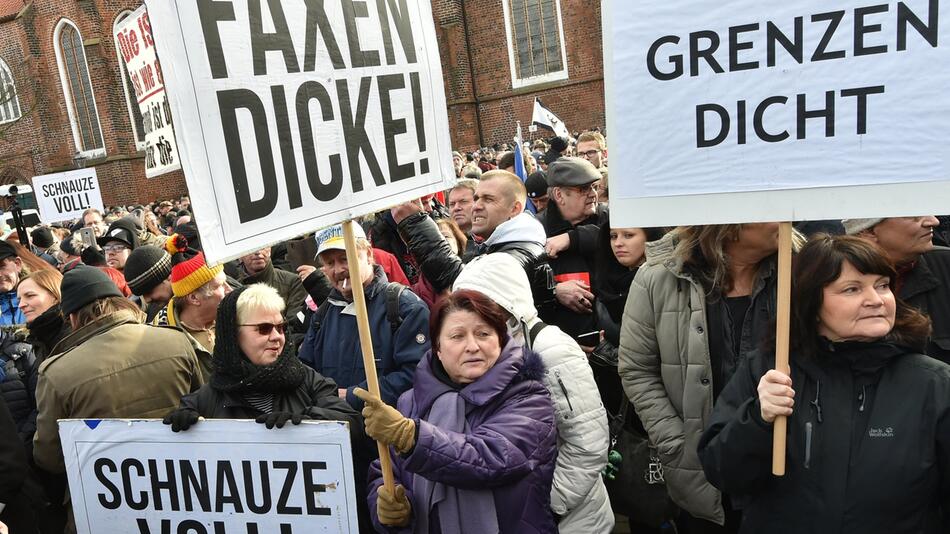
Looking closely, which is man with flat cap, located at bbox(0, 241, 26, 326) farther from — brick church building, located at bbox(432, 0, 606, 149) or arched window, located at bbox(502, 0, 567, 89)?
arched window, located at bbox(502, 0, 567, 89)

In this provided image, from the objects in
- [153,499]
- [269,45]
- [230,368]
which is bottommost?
[153,499]

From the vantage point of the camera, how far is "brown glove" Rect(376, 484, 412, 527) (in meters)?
2.04

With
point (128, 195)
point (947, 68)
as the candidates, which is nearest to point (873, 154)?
point (947, 68)

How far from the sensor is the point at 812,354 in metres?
1.92

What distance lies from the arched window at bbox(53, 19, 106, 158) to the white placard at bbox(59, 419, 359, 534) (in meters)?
28.0

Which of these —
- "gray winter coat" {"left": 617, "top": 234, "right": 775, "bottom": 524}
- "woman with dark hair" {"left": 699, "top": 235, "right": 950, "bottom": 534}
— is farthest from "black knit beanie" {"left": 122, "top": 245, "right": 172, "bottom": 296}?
"woman with dark hair" {"left": 699, "top": 235, "right": 950, "bottom": 534}

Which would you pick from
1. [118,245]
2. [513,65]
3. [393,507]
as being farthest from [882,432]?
[513,65]

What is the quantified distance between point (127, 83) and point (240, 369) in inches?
1066

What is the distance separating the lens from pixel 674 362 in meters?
2.56

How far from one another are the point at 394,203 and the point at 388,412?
62cm

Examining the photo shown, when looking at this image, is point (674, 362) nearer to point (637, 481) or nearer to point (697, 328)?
point (697, 328)

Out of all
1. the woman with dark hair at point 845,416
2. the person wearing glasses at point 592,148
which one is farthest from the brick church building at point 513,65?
the woman with dark hair at point 845,416

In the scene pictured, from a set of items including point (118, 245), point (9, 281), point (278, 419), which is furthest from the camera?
point (118, 245)

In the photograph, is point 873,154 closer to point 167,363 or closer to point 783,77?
point 783,77
